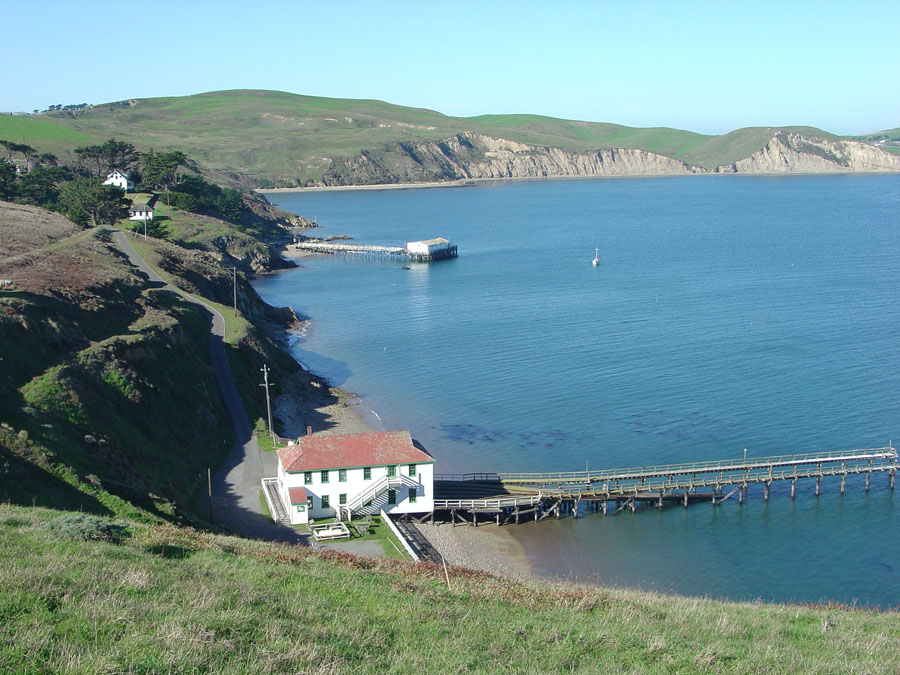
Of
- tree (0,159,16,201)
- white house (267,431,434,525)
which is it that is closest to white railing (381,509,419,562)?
white house (267,431,434,525)

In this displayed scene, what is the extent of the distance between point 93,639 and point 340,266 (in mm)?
121917

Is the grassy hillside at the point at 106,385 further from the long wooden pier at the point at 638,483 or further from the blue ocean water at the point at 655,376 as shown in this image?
the long wooden pier at the point at 638,483

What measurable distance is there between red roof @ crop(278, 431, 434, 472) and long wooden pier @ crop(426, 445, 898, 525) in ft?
12.2

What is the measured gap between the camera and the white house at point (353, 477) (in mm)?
37062

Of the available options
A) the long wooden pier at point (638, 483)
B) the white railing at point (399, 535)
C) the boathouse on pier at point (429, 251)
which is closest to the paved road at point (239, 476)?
the white railing at point (399, 535)

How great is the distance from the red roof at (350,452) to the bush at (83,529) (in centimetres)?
1508

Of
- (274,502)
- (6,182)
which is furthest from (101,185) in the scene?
(274,502)

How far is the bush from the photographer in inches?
792

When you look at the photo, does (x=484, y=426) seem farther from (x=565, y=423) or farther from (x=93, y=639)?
(x=93, y=639)

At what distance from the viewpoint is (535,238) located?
522 ft

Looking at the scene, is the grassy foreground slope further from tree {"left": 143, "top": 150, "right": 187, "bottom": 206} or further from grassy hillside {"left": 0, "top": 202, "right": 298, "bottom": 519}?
tree {"left": 143, "top": 150, "right": 187, "bottom": 206}

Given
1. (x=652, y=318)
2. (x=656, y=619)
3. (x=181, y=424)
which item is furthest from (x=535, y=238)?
(x=656, y=619)

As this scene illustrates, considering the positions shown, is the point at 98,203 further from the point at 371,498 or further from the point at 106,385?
the point at 371,498

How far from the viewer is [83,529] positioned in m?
20.5
